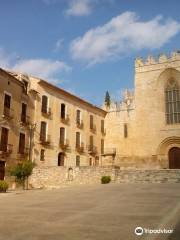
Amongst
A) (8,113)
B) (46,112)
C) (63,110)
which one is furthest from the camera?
(63,110)

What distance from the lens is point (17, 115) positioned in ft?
90.0

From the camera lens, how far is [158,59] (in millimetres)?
36312

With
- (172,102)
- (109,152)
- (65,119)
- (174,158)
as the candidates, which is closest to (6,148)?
(65,119)

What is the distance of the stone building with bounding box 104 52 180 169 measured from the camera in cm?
3356

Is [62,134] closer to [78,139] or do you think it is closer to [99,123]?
[78,139]

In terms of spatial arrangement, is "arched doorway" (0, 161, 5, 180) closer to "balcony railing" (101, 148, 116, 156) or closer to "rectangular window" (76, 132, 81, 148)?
"rectangular window" (76, 132, 81, 148)

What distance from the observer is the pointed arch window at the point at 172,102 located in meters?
34.2

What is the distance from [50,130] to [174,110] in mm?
14077

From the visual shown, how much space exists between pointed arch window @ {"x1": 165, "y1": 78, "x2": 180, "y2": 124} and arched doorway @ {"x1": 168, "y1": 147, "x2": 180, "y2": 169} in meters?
3.12

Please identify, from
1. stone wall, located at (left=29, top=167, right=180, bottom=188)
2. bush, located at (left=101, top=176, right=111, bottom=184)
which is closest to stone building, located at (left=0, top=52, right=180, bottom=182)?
stone wall, located at (left=29, top=167, right=180, bottom=188)

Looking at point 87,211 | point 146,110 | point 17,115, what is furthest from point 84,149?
point 87,211

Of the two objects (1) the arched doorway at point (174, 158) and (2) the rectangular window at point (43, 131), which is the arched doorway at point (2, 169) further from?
(1) the arched doorway at point (174, 158)

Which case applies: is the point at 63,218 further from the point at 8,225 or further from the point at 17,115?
the point at 17,115

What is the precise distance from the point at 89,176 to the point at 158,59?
60.1 feet
